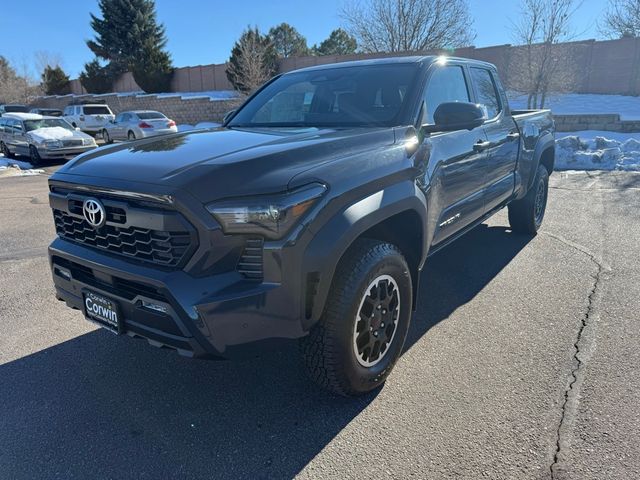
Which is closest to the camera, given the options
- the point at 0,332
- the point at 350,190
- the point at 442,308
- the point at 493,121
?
the point at 350,190

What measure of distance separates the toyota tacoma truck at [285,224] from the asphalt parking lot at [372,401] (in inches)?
14.3

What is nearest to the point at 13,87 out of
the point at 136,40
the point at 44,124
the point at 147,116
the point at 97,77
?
Answer: the point at 97,77

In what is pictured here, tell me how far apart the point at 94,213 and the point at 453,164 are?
2448mm

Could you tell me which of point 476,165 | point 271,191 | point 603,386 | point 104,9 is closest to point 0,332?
point 271,191

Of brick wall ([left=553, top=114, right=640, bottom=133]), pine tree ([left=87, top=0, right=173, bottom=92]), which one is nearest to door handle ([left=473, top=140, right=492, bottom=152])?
brick wall ([left=553, top=114, right=640, bottom=133])

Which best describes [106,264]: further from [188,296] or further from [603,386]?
[603,386]

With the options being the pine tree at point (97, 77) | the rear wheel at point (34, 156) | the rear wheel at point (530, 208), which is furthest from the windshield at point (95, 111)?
the rear wheel at point (530, 208)

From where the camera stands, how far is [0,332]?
3785 millimetres

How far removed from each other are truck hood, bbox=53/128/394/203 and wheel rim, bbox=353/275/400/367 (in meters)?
0.80

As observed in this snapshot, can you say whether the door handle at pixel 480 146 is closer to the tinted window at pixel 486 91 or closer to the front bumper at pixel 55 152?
the tinted window at pixel 486 91

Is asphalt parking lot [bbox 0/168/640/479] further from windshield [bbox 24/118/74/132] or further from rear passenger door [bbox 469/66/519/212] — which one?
windshield [bbox 24/118/74/132]

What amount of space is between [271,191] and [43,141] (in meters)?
15.5

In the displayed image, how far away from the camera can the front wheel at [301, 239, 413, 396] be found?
98.9 inches

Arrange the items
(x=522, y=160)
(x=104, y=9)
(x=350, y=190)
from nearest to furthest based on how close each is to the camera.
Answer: (x=350, y=190) → (x=522, y=160) → (x=104, y=9)
